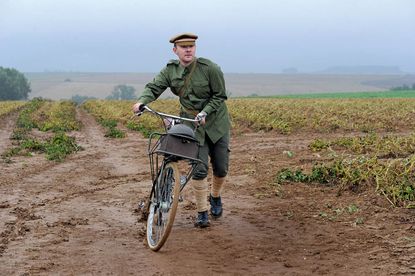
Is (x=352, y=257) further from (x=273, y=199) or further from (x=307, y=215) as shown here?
(x=273, y=199)

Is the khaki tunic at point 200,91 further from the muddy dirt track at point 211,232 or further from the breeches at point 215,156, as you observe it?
the muddy dirt track at point 211,232

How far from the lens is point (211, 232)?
580 cm

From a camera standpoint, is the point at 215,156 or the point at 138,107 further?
the point at 215,156

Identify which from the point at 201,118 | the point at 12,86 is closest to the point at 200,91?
the point at 201,118

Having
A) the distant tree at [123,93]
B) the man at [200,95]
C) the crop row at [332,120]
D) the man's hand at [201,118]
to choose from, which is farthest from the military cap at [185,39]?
the distant tree at [123,93]

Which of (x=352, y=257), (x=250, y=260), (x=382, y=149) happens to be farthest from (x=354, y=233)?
(x=382, y=149)

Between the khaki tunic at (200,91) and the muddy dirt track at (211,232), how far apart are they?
3.63ft

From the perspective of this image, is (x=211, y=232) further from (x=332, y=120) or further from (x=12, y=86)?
(x=12, y=86)

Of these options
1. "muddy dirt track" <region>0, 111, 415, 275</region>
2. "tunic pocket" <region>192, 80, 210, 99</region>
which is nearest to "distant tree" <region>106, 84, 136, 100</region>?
"muddy dirt track" <region>0, 111, 415, 275</region>

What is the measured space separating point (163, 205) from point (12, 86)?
332 ft

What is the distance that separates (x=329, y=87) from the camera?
140 meters

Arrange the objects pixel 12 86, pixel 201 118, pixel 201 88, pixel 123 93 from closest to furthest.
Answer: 1. pixel 201 118
2. pixel 201 88
3. pixel 12 86
4. pixel 123 93

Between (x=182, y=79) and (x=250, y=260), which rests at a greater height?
(x=182, y=79)

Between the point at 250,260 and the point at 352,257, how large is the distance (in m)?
0.89
